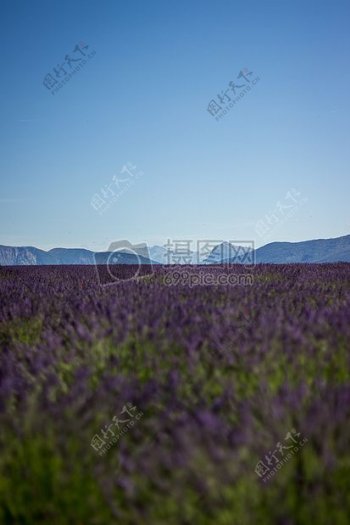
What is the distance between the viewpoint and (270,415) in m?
1.56

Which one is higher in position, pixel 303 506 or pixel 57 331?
pixel 57 331

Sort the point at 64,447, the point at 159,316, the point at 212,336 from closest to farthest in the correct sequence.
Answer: the point at 64,447, the point at 212,336, the point at 159,316

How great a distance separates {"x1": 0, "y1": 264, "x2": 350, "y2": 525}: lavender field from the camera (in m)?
1.28

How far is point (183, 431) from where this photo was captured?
135cm

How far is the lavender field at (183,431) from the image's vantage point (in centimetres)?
128

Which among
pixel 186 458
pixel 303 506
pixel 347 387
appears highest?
pixel 347 387

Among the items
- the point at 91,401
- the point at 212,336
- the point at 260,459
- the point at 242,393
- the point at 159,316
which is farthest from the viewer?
the point at 159,316

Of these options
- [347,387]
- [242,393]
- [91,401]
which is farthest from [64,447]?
[347,387]

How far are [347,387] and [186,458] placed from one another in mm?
615

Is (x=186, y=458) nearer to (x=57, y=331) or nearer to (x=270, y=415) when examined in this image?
(x=270, y=415)

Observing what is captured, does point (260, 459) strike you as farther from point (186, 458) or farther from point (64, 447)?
point (64, 447)

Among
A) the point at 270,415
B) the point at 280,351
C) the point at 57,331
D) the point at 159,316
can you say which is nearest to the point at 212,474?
the point at 270,415

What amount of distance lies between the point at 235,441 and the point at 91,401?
24.5 inches

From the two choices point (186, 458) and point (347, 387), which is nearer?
point (186, 458)
